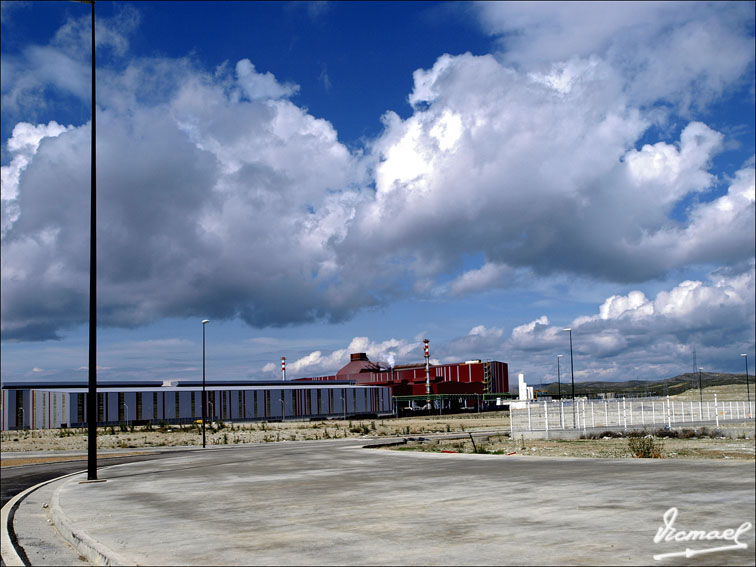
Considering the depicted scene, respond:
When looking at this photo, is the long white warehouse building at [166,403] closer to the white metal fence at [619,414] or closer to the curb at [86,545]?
the white metal fence at [619,414]

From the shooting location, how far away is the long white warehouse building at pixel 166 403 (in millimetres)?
87250

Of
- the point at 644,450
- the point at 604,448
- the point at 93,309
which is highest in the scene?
the point at 93,309

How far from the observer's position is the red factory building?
136m

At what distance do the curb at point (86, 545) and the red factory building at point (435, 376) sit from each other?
12145cm

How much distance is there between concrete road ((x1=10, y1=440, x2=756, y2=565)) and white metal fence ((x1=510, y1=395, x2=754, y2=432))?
1782 cm

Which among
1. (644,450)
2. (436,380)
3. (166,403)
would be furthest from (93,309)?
(436,380)

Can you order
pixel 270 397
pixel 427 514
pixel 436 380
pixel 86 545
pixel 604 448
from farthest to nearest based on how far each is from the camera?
pixel 436 380 < pixel 270 397 < pixel 604 448 < pixel 427 514 < pixel 86 545

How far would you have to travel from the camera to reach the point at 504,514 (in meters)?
11.4

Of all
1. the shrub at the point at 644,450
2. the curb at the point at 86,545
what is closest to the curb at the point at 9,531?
the curb at the point at 86,545

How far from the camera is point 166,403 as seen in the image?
93.6 metres

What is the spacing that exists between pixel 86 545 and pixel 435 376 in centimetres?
13949

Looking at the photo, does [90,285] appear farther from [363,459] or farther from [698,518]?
[698,518]

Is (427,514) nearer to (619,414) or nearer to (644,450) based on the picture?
(644,450)

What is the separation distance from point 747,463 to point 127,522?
10.7 metres
